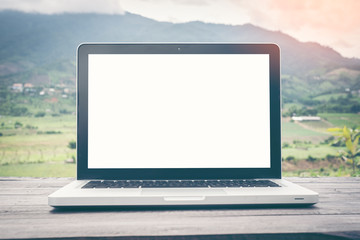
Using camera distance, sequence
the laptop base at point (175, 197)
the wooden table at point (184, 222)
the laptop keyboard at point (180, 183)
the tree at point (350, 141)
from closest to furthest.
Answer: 1. the wooden table at point (184, 222)
2. the laptop base at point (175, 197)
3. the laptop keyboard at point (180, 183)
4. the tree at point (350, 141)

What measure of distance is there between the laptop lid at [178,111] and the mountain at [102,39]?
5.87 ft

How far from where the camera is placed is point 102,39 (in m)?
2.68

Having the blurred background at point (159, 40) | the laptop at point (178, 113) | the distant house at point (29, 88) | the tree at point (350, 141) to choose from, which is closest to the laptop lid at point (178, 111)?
the laptop at point (178, 113)

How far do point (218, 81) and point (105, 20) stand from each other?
2139mm

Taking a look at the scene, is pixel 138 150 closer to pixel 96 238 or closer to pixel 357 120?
pixel 96 238

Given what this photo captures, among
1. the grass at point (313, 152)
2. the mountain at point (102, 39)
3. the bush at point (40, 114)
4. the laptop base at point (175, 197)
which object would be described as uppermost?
the mountain at point (102, 39)

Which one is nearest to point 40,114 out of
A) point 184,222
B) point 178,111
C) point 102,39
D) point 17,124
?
point 17,124

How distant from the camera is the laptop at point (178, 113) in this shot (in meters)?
0.91

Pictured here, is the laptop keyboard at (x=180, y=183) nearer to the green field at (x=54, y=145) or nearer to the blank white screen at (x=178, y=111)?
the blank white screen at (x=178, y=111)

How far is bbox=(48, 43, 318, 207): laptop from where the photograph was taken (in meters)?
0.91

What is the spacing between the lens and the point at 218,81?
0.93 m

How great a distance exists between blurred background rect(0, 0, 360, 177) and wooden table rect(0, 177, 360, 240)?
76.4 inches

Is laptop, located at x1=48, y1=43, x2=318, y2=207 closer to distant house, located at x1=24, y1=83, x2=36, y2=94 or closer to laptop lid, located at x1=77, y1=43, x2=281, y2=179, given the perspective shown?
laptop lid, located at x1=77, y1=43, x2=281, y2=179

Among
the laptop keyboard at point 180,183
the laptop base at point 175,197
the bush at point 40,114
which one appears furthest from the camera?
the bush at point 40,114
